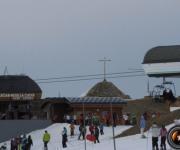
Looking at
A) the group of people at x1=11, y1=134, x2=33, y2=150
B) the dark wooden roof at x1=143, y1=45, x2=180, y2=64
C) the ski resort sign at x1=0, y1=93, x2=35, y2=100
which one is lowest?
the group of people at x1=11, y1=134, x2=33, y2=150

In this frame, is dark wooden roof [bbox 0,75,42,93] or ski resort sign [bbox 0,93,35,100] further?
dark wooden roof [bbox 0,75,42,93]

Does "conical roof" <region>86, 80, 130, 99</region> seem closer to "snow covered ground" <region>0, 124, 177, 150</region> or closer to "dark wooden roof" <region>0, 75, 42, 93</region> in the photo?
"dark wooden roof" <region>0, 75, 42, 93</region>

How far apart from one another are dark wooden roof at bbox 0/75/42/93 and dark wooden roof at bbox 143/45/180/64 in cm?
4879

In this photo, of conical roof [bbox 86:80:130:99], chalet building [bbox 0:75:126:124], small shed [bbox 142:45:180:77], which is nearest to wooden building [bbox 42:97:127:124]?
chalet building [bbox 0:75:126:124]

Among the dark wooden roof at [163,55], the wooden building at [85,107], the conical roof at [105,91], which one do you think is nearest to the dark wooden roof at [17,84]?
the wooden building at [85,107]

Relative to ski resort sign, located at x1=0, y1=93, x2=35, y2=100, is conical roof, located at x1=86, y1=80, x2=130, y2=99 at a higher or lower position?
higher

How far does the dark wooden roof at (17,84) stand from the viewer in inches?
2665

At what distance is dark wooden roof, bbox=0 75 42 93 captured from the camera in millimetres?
67688

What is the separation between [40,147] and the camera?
5178 centimetres

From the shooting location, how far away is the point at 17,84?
6869cm

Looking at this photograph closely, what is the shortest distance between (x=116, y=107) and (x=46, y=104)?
660 cm

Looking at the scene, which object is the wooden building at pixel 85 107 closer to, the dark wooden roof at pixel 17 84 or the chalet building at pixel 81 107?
the chalet building at pixel 81 107

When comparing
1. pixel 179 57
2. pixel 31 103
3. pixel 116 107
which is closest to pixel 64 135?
pixel 116 107

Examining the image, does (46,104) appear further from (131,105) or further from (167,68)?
(167,68)
